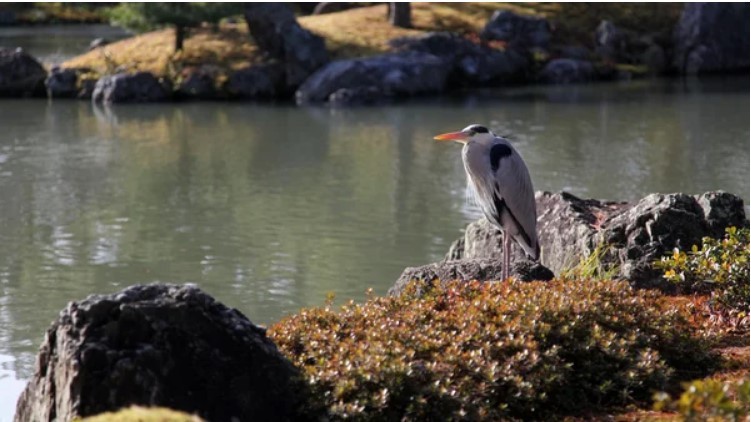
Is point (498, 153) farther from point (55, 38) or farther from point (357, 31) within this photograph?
point (55, 38)

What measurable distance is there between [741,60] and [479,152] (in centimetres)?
3067

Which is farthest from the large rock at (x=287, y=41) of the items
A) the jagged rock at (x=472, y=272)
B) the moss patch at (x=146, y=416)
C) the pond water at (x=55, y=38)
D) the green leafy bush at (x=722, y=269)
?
the moss patch at (x=146, y=416)

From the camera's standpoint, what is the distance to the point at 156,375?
5.12 meters

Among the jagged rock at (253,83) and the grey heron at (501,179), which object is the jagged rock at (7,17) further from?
the grey heron at (501,179)

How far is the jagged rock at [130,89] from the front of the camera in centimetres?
3052

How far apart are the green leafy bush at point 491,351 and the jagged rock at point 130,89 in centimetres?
2487

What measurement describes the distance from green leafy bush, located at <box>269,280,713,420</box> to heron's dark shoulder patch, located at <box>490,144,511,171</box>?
201 cm

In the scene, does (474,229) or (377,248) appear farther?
(377,248)

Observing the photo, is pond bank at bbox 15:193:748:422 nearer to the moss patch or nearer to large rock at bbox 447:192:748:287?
the moss patch

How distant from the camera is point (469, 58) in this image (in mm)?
34062

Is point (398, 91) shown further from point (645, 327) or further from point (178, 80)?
point (645, 327)

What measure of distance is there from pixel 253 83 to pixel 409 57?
447 cm

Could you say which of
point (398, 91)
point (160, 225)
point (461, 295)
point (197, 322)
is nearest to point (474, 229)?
point (461, 295)

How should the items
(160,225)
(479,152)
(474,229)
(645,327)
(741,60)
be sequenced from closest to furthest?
(645,327), (479,152), (474,229), (160,225), (741,60)
